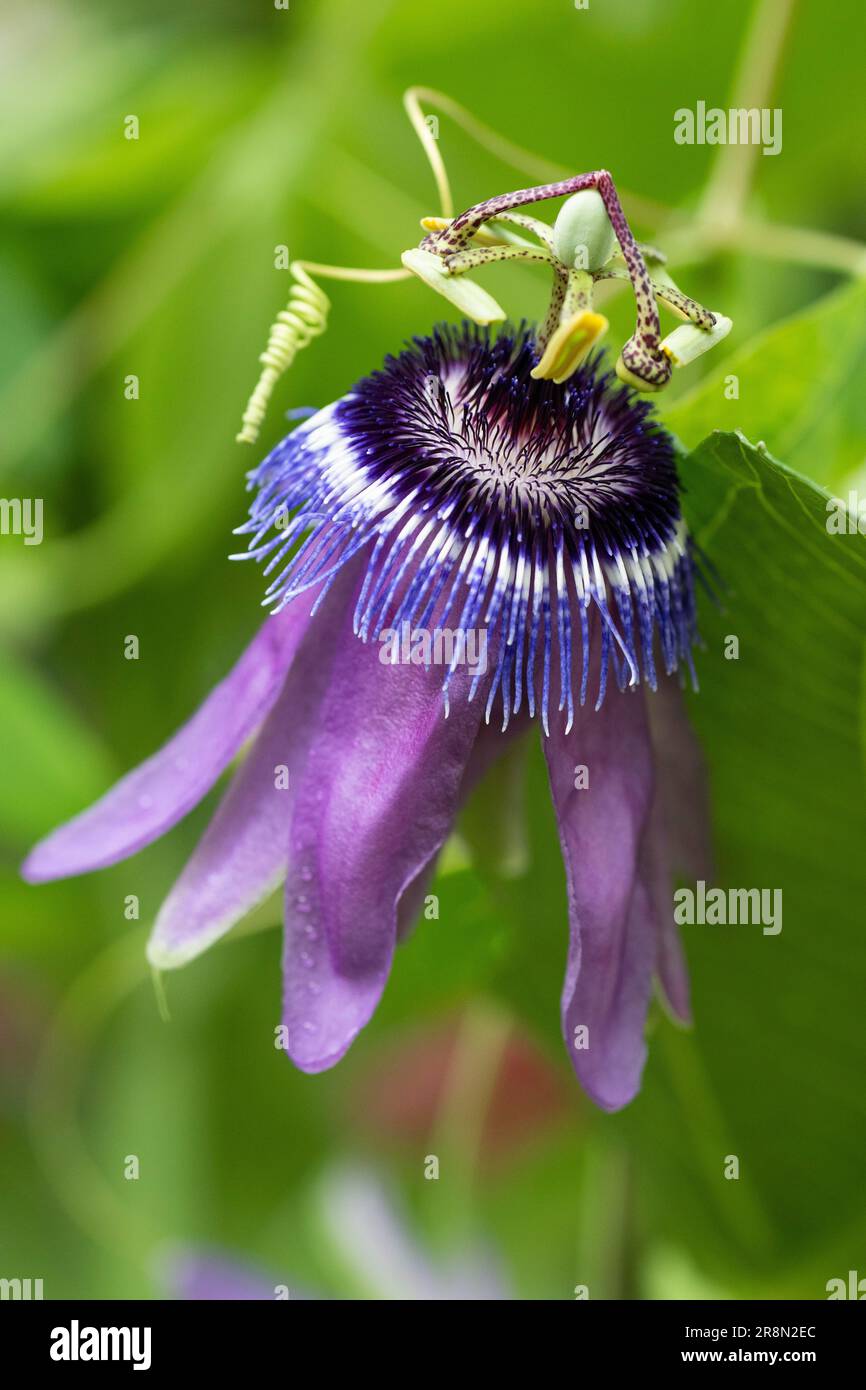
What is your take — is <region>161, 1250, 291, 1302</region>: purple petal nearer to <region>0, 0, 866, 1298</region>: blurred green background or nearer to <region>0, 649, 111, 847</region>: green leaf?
<region>0, 0, 866, 1298</region>: blurred green background

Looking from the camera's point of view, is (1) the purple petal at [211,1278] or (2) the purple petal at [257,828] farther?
(1) the purple petal at [211,1278]

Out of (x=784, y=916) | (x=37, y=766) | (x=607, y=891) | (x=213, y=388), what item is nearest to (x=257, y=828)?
(x=607, y=891)

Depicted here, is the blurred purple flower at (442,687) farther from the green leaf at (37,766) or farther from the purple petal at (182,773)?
the green leaf at (37,766)

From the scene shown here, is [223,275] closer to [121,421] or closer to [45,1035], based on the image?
[121,421]

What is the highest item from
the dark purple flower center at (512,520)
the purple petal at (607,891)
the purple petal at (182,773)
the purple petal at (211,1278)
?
the dark purple flower center at (512,520)

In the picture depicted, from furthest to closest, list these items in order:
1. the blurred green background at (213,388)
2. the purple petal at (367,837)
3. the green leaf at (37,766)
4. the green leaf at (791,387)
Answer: the blurred green background at (213,388), the green leaf at (37,766), the green leaf at (791,387), the purple petal at (367,837)

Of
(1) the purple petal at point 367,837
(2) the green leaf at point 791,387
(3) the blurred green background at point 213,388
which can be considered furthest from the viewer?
(3) the blurred green background at point 213,388

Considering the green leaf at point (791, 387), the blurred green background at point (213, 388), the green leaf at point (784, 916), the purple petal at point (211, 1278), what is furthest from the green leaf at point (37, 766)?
the green leaf at point (791, 387)
